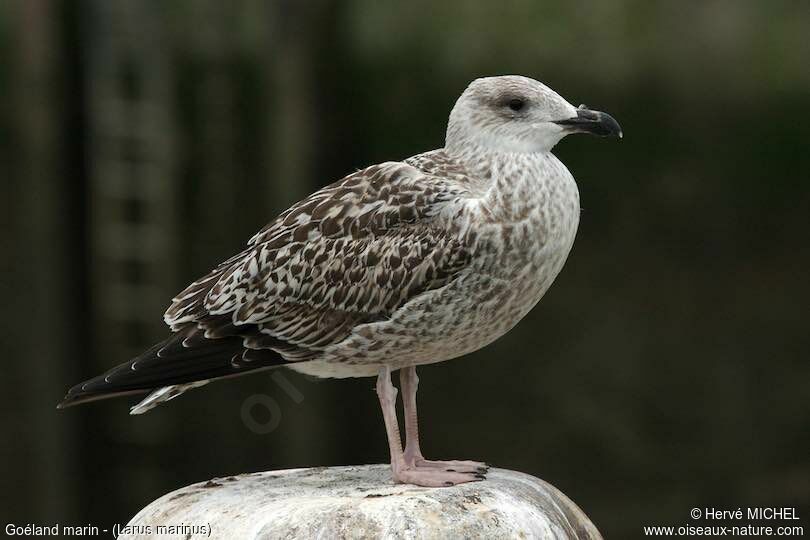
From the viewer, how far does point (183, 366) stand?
551 cm

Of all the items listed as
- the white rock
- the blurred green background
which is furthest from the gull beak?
the blurred green background

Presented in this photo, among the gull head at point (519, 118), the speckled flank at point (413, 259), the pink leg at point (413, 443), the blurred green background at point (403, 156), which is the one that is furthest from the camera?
the blurred green background at point (403, 156)

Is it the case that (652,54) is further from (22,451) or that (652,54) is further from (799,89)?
(22,451)

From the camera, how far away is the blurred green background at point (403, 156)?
759 cm

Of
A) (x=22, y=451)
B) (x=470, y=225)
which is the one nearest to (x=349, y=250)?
(x=470, y=225)

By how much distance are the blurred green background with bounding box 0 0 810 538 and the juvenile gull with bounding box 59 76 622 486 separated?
2.23 meters

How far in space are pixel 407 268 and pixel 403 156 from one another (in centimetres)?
278

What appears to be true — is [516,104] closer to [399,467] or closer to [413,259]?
[413,259]

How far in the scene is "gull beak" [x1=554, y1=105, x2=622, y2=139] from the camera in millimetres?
5363

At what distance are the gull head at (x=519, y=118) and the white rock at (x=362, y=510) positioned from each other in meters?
1.32

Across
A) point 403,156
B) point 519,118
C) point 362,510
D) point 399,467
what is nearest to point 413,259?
point 519,118

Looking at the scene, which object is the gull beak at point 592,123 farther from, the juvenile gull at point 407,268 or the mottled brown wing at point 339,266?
the mottled brown wing at point 339,266

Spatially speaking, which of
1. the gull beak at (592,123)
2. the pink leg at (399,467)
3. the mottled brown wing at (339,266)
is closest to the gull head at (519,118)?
the gull beak at (592,123)

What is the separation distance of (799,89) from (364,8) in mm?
2468
